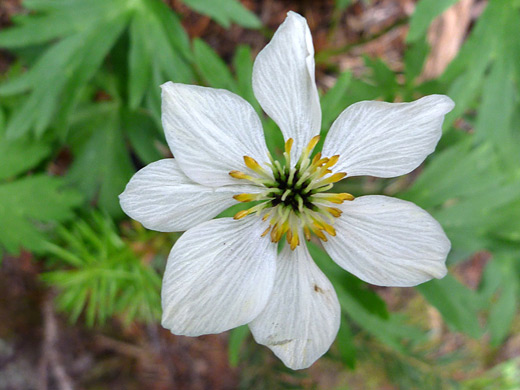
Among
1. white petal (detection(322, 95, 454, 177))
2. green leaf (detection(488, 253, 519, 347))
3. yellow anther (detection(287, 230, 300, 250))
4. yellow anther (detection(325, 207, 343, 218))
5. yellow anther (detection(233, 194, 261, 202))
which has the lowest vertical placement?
green leaf (detection(488, 253, 519, 347))

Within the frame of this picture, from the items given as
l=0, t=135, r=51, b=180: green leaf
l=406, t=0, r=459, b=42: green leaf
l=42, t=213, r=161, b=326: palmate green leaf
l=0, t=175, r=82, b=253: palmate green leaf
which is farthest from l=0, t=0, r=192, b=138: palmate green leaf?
l=406, t=0, r=459, b=42: green leaf

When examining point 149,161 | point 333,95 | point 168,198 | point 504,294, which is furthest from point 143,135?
point 504,294

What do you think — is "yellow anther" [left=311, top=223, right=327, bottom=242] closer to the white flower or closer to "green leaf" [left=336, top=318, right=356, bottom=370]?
the white flower

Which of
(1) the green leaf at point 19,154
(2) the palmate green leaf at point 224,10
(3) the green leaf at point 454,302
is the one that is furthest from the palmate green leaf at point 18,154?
(3) the green leaf at point 454,302

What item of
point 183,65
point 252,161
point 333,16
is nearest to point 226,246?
point 252,161

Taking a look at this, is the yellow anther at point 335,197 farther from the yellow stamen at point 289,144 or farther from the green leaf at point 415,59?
the green leaf at point 415,59

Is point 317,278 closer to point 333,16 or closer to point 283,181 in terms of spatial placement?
point 283,181
